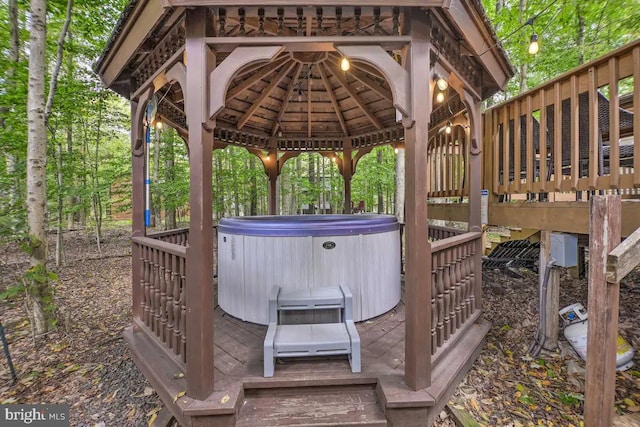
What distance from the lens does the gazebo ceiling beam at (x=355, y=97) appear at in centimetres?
482

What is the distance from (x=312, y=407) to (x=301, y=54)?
155 inches

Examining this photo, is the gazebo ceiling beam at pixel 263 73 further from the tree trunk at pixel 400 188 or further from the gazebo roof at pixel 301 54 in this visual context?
the tree trunk at pixel 400 188

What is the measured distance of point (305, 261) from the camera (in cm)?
322

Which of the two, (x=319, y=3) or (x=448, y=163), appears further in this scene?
(x=448, y=163)

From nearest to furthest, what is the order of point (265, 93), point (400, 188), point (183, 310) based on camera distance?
point (183, 310) < point (265, 93) < point (400, 188)

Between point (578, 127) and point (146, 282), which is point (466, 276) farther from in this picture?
point (146, 282)

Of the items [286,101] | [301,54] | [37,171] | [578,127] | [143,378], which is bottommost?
[143,378]

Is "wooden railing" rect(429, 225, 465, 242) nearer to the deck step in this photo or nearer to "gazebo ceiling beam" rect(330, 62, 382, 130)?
the deck step

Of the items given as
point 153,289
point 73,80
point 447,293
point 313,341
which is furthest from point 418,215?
point 73,80

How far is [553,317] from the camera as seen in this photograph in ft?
11.1

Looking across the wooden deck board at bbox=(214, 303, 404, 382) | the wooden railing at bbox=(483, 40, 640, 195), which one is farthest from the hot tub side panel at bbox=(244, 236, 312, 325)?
the wooden railing at bbox=(483, 40, 640, 195)

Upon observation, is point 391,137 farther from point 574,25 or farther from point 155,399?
point 574,25

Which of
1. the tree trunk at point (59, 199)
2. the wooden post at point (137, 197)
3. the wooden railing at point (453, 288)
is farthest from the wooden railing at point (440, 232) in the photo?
the tree trunk at point (59, 199)

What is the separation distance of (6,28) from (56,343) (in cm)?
735
